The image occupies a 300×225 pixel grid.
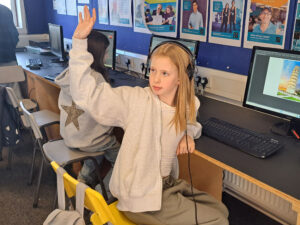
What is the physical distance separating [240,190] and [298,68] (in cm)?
104

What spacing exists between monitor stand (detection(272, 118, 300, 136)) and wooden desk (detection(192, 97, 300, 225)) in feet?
0.11

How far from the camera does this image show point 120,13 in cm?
317

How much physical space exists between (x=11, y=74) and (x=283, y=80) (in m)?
2.41

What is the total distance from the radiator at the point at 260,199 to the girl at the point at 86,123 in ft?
2.77

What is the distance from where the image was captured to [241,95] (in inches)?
82.0

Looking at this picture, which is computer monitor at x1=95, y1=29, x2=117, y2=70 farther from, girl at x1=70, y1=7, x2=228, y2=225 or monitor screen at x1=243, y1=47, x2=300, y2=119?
girl at x1=70, y1=7, x2=228, y2=225

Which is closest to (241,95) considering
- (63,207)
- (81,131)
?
(81,131)

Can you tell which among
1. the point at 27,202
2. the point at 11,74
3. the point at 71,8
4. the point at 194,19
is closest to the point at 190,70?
the point at 194,19

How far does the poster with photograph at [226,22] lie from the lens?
2.05m

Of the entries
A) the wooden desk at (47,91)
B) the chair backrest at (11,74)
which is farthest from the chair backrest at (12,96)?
the chair backrest at (11,74)

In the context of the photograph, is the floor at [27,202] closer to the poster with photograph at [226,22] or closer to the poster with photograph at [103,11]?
the poster with photograph at [226,22]

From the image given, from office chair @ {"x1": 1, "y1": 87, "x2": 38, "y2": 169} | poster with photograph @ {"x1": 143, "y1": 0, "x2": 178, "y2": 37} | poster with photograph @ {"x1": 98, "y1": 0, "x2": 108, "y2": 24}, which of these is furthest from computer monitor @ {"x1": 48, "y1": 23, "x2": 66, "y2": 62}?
poster with photograph @ {"x1": 143, "y1": 0, "x2": 178, "y2": 37}

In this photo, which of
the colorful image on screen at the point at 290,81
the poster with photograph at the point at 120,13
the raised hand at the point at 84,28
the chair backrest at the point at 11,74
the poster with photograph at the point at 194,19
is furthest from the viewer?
A: the poster with photograph at the point at 120,13

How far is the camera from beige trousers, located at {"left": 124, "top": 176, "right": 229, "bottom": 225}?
1300 millimetres
